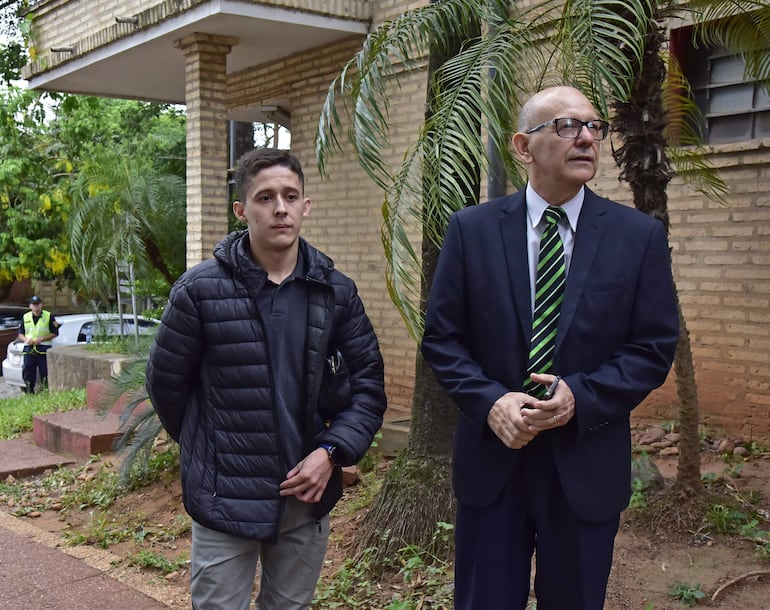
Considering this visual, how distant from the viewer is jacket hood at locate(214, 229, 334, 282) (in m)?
2.86

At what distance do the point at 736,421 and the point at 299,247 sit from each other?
4.91 m

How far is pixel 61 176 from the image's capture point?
18438 millimetres

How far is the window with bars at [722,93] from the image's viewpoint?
673 cm

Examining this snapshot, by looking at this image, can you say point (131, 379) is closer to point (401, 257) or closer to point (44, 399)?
point (401, 257)

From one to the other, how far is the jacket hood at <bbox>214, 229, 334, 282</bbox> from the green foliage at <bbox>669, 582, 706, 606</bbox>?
239 centimetres

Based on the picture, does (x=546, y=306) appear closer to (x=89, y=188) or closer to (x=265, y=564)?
(x=265, y=564)

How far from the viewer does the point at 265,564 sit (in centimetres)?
Result: 299

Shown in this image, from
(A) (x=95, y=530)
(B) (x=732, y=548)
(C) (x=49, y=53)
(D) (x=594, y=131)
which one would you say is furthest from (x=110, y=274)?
(D) (x=594, y=131)

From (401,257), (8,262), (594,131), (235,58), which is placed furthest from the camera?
(8,262)

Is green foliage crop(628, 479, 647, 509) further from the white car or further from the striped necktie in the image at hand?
the white car

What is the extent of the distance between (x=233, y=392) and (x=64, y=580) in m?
2.95

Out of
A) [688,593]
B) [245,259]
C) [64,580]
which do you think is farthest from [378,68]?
[64,580]

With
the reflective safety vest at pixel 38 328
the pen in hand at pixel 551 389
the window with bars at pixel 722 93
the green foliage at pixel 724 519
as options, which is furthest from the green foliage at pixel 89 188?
the pen in hand at pixel 551 389

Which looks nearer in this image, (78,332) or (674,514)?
(674,514)
